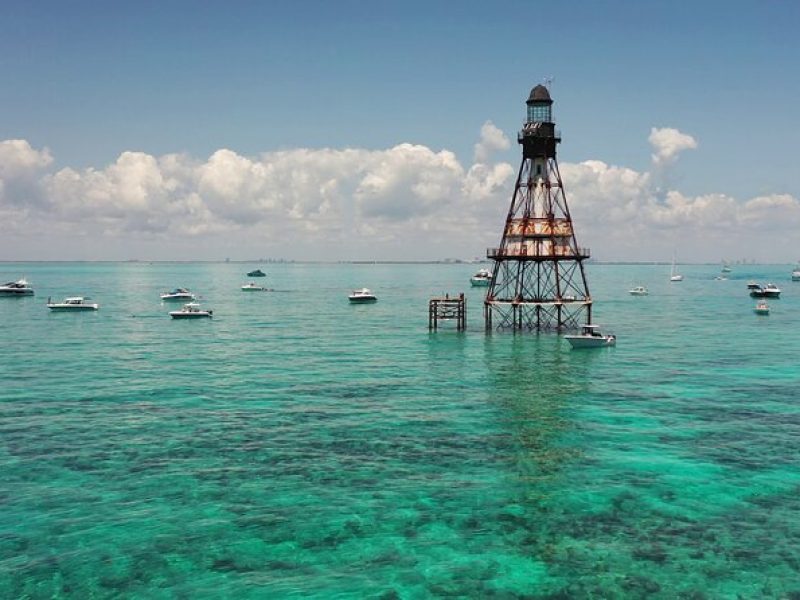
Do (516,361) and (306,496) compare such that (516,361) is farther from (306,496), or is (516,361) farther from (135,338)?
(135,338)

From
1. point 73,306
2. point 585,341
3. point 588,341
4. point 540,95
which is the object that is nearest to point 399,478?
point 585,341

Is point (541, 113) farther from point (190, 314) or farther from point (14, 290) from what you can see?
point (14, 290)

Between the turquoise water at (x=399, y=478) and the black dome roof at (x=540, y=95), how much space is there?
126 feet

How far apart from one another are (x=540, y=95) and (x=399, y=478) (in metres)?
70.5

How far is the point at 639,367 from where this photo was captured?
2781 inches

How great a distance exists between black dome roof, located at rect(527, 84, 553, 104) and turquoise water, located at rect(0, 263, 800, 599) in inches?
1513

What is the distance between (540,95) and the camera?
298 ft

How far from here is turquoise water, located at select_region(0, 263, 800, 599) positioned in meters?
24.6

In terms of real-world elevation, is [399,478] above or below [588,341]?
below

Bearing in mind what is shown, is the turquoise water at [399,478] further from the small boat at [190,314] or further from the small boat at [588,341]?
the small boat at [190,314]

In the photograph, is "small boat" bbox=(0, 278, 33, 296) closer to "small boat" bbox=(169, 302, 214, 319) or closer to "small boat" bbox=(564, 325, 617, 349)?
"small boat" bbox=(169, 302, 214, 319)

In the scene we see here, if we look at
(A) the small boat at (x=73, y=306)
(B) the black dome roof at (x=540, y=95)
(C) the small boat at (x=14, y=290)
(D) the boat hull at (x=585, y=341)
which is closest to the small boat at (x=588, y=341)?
(D) the boat hull at (x=585, y=341)

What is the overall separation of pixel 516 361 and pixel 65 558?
53857 millimetres

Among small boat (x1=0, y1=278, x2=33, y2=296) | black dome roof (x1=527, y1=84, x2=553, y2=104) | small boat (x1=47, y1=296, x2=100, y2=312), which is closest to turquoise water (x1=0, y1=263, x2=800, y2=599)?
black dome roof (x1=527, y1=84, x2=553, y2=104)
